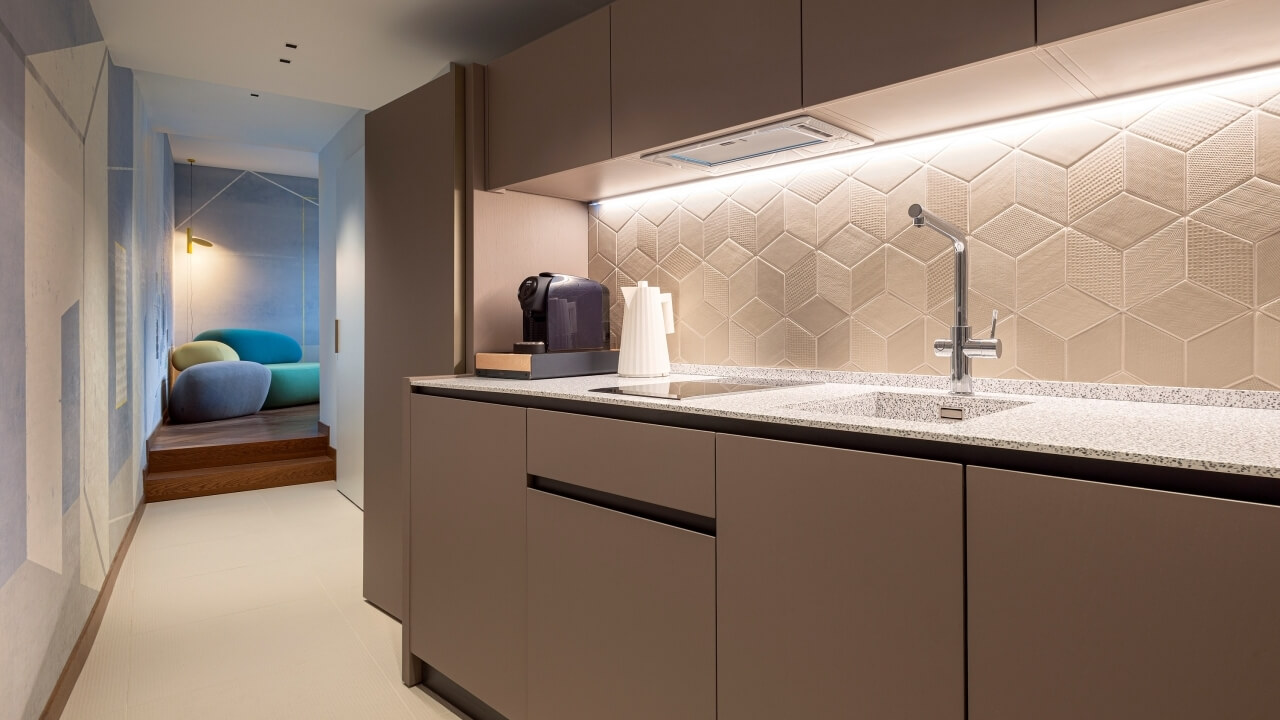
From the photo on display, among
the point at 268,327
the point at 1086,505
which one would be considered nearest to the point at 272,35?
the point at 1086,505

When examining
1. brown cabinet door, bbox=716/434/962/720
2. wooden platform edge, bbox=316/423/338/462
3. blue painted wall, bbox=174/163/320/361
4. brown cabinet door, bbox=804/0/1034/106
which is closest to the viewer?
brown cabinet door, bbox=716/434/962/720

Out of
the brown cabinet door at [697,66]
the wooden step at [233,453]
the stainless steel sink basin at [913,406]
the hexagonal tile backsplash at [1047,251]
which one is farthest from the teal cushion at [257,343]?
the stainless steel sink basin at [913,406]

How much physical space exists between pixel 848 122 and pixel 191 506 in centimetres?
484

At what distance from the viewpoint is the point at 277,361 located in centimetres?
804

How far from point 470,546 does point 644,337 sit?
809 millimetres

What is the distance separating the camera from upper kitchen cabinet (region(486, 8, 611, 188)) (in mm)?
2100

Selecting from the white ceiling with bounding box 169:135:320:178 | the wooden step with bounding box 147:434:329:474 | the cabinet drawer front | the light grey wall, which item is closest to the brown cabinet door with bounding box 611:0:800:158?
the cabinet drawer front

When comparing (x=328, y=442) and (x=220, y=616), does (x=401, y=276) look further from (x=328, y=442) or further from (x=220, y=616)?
(x=328, y=442)

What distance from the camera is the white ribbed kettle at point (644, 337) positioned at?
2.18 meters

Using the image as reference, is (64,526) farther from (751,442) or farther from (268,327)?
(268,327)

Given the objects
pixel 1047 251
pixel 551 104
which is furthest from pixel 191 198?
pixel 1047 251

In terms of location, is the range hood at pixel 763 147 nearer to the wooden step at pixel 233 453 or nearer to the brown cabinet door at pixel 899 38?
the brown cabinet door at pixel 899 38

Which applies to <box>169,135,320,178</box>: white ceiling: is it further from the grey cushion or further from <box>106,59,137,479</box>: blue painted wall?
<box>106,59,137,479</box>: blue painted wall

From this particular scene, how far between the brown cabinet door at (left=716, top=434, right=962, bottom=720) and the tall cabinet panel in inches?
57.3
